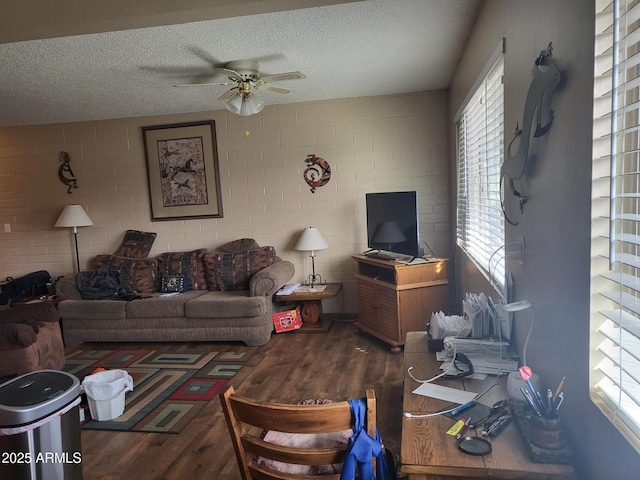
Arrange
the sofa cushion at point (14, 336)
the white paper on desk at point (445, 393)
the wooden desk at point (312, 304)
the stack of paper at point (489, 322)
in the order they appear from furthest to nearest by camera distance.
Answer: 1. the wooden desk at point (312, 304)
2. the sofa cushion at point (14, 336)
3. the stack of paper at point (489, 322)
4. the white paper on desk at point (445, 393)

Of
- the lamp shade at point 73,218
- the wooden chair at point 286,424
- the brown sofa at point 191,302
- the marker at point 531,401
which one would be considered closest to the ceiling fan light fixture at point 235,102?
the brown sofa at point 191,302

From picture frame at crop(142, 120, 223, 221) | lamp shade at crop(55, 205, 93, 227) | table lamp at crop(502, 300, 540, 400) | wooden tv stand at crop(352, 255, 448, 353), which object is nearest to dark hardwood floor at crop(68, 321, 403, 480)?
wooden tv stand at crop(352, 255, 448, 353)

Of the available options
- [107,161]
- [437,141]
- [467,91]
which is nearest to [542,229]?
[467,91]

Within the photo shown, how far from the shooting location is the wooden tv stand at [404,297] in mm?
3594

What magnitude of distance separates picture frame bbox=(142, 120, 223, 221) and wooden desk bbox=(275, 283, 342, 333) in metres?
1.43

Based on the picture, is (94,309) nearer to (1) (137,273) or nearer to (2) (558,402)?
(1) (137,273)

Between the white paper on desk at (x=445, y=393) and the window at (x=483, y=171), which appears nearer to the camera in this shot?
the white paper on desk at (x=445, y=393)

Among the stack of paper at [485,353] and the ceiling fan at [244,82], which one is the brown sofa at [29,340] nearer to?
the ceiling fan at [244,82]

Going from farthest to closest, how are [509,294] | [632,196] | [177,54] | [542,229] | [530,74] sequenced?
1. [177,54]
2. [509,294]
3. [530,74]
4. [542,229]
5. [632,196]

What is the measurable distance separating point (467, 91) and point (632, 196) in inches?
98.4

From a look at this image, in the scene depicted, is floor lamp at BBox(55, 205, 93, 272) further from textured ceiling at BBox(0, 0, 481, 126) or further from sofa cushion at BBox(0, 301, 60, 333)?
sofa cushion at BBox(0, 301, 60, 333)

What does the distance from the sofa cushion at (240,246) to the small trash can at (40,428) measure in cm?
280

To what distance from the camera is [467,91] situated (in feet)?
10.2

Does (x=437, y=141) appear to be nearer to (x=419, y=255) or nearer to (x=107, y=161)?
(x=419, y=255)
